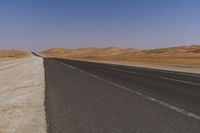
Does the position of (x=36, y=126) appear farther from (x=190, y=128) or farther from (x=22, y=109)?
(x=190, y=128)

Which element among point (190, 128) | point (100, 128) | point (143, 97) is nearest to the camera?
→ point (190, 128)

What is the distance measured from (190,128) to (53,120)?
3.31 meters

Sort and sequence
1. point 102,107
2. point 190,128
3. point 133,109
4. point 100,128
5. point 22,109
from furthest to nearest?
point 22,109
point 102,107
point 133,109
point 100,128
point 190,128

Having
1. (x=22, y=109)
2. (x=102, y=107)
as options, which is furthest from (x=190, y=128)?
(x=22, y=109)

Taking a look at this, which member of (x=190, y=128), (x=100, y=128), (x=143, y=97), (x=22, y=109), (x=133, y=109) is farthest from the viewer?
(x=143, y=97)

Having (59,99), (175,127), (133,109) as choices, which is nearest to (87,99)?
(59,99)

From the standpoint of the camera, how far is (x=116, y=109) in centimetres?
891

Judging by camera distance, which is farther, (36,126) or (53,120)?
(53,120)

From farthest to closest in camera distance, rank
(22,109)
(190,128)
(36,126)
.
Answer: (22,109)
(36,126)
(190,128)

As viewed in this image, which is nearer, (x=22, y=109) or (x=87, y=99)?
(x=22, y=109)

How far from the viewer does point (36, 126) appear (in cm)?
736

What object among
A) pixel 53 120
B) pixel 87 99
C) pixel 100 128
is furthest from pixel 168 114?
pixel 87 99

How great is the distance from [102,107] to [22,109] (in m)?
2.55

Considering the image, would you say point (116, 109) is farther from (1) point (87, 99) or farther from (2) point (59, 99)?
(2) point (59, 99)
